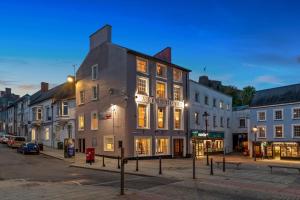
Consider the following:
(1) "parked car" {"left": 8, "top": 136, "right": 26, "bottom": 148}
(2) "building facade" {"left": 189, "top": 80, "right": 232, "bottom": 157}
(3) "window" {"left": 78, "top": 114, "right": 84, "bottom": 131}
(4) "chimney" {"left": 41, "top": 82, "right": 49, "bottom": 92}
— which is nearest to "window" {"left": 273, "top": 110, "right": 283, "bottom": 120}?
(2) "building facade" {"left": 189, "top": 80, "right": 232, "bottom": 157}

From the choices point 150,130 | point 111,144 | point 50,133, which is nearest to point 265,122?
point 150,130

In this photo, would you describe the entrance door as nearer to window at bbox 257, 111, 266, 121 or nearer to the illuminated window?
the illuminated window

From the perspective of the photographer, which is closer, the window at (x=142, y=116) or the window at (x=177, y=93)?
the window at (x=142, y=116)

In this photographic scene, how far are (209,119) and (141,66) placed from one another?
1940 cm

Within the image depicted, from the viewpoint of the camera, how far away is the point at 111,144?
126 ft

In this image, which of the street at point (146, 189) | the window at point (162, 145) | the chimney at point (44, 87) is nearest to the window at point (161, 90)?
the window at point (162, 145)

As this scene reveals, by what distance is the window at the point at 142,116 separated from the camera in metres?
38.5

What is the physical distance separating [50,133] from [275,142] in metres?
34.5

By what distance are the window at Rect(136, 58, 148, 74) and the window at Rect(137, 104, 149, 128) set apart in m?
4.13

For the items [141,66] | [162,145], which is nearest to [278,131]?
[162,145]

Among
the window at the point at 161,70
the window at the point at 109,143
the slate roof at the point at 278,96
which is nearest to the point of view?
the window at the point at 109,143

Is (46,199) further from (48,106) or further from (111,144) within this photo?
(48,106)

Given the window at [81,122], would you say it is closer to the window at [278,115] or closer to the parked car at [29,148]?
the parked car at [29,148]

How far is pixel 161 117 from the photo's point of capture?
41594mm
